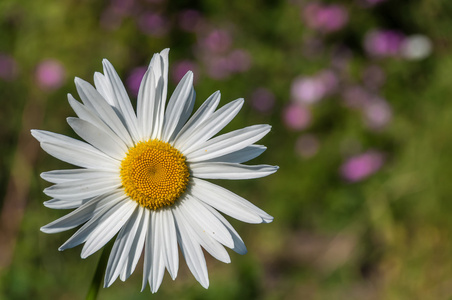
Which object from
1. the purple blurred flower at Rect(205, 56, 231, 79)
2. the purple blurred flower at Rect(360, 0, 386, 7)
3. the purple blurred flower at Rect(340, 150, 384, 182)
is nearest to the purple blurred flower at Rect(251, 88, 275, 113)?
the purple blurred flower at Rect(205, 56, 231, 79)

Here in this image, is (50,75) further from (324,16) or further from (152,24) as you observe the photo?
(324,16)

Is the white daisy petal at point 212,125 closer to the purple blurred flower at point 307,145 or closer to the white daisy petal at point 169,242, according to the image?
the white daisy petal at point 169,242

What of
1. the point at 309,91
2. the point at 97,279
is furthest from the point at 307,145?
the point at 97,279

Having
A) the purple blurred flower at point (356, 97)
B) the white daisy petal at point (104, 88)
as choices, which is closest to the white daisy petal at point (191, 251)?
the white daisy petal at point (104, 88)

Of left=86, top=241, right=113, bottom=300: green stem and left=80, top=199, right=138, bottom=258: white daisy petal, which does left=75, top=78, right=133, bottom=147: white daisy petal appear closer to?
left=80, top=199, right=138, bottom=258: white daisy petal

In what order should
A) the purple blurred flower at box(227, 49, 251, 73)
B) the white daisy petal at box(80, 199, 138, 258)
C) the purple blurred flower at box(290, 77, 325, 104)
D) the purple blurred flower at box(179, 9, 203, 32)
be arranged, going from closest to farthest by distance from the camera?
the white daisy petal at box(80, 199, 138, 258) < the purple blurred flower at box(290, 77, 325, 104) < the purple blurred flower at box(227, 49, 251, 73) < the purple blurred flower at box(179, 9, 203, 32)
